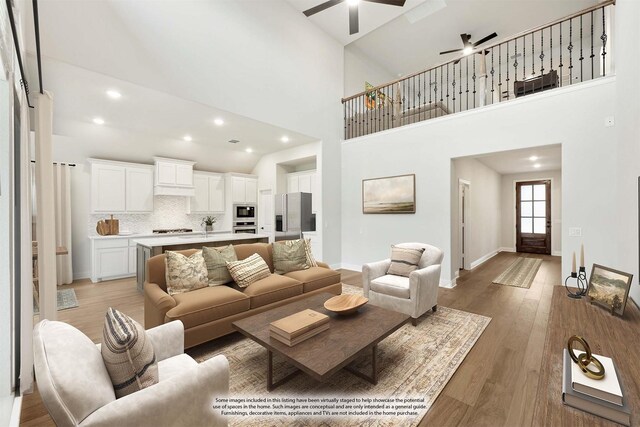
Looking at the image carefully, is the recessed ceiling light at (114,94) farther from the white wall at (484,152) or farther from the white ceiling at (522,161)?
the white ceiling at (522,161)

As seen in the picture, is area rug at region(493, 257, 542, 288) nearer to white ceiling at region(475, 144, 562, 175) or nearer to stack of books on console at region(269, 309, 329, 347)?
white ceiling at region(475, 144, 562, 175)

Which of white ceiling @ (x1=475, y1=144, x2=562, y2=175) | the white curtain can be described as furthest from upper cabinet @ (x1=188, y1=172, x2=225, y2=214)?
white ceiling @ (x1=475, y1=144, x2=562, y2=175)

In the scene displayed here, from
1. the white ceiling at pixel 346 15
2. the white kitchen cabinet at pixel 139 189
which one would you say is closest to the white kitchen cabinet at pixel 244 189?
the white kitchen cabinet at pixel 139 189

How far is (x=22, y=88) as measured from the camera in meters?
2.06

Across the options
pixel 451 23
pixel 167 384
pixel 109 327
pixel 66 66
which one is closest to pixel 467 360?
pixel 167 384

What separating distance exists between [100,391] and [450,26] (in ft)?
26.8

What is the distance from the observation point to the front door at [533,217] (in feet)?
25.7

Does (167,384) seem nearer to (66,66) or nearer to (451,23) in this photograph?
(66,66)

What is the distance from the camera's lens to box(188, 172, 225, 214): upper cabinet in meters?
6.92

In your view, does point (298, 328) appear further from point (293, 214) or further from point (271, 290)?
point (293, 214)

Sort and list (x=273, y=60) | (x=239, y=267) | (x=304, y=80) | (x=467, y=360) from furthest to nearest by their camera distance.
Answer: (x=304, y=80)
(x=273, y=60)
(x=239, y=267)
(x=467, y=360)

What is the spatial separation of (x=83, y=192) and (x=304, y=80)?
5036 millimetres

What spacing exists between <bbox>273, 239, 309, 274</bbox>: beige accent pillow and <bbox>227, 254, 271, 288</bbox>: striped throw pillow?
33 cm

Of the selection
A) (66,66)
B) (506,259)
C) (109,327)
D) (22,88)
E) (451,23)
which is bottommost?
(506,259)
